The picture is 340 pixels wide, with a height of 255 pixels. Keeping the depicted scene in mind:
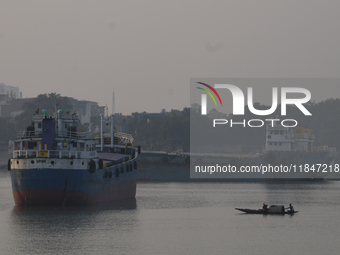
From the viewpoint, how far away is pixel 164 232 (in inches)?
1965

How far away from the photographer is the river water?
43.6 m

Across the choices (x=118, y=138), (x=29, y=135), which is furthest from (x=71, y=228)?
(x=118, y=138)

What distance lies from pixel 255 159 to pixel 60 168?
260 ft

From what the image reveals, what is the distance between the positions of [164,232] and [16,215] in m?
16.1

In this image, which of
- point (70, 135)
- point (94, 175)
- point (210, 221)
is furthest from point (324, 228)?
point (70, 135)

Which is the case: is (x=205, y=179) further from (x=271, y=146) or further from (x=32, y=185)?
(x=32, y=185)

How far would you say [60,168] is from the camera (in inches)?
2307

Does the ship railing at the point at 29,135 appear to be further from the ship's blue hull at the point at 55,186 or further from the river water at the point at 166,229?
the river water at the point at 166,229

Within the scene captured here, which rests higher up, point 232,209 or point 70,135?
point 70,135

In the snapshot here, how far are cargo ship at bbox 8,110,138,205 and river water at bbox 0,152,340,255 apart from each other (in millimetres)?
1406

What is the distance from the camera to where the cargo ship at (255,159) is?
123 metres

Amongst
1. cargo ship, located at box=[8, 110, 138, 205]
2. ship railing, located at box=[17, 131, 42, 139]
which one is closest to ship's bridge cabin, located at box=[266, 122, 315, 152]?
cargo ship, located at box=[8, 110, 138, 205]

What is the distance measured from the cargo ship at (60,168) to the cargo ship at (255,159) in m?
50.9

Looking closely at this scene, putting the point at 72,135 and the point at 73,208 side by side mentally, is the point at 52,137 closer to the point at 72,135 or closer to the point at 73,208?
the point at 72,135
